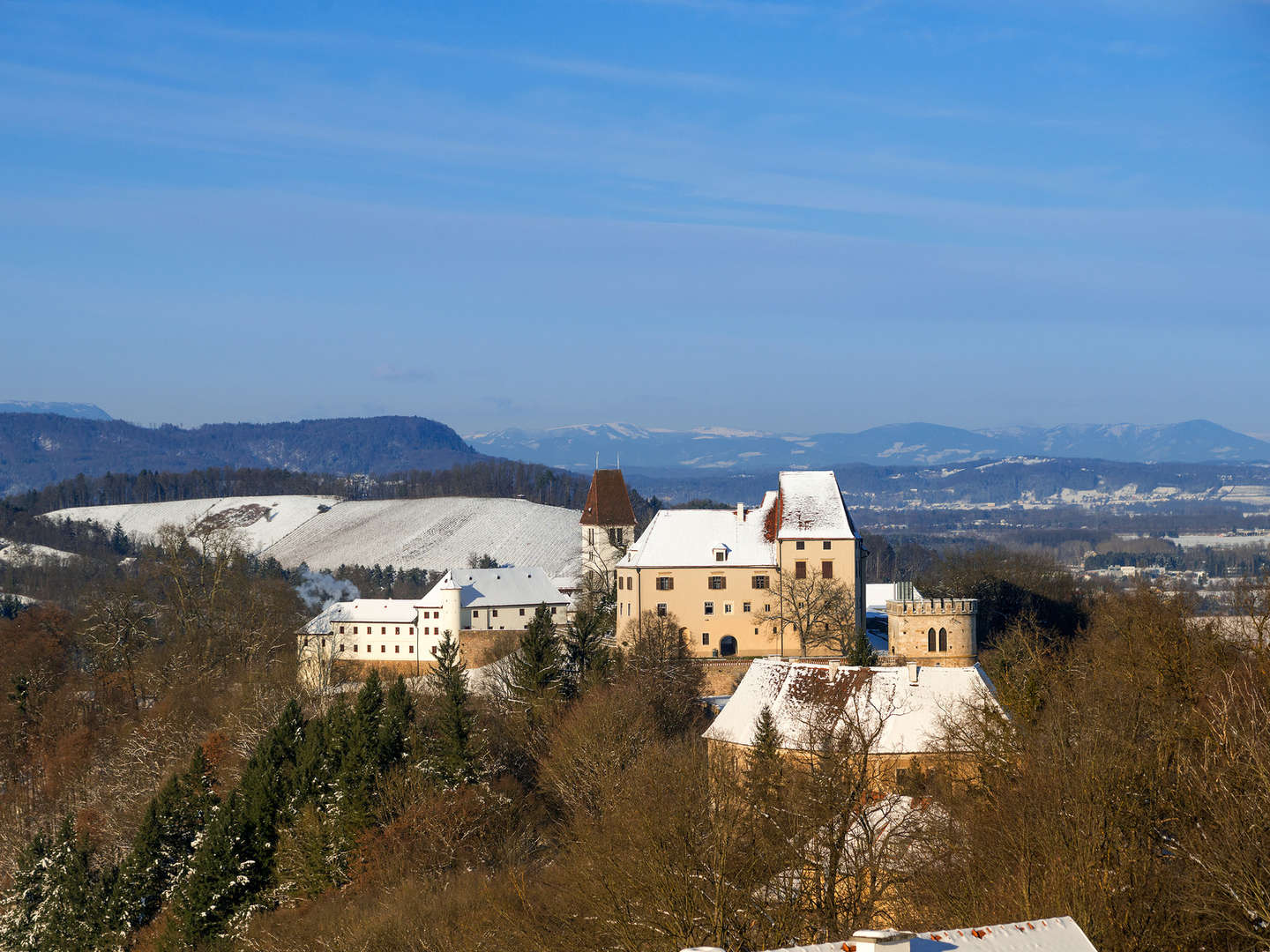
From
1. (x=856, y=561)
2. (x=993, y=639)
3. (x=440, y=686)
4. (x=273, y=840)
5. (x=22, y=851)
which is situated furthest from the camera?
(x=856, y=561)

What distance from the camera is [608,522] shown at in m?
81.2

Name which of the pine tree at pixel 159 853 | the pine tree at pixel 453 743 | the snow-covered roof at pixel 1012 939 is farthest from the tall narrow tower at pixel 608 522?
the snow-covered roof at pixel 1012 939

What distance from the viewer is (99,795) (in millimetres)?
58938

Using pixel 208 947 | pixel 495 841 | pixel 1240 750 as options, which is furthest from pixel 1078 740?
pixel 208 947

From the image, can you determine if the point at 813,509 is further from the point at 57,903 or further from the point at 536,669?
the point at 57,903

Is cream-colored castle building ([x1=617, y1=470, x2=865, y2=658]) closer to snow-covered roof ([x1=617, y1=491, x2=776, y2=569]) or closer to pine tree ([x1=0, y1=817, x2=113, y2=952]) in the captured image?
snow-covered roof ([x1=617, y1=491, x2=776, y2=569])

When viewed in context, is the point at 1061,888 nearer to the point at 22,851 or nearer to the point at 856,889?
the point at 856,889

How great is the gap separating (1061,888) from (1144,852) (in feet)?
7.64

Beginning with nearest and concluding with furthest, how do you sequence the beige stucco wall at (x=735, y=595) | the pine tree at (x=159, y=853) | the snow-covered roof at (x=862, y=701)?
the snow-covered roof at (x=862, y=701)
the pine tree at (x=159, y=853)
the beige stucco wall at (x=735, y=595)

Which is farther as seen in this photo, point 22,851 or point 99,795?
point 99,795

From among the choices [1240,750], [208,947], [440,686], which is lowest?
[208,947]

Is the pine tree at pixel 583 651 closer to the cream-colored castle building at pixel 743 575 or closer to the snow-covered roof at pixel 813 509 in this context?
the cream-colored castle building at pixel 743 575

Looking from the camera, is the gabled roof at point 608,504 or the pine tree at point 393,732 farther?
the gabled roof at point 608,504

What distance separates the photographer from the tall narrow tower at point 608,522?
81.1 m
